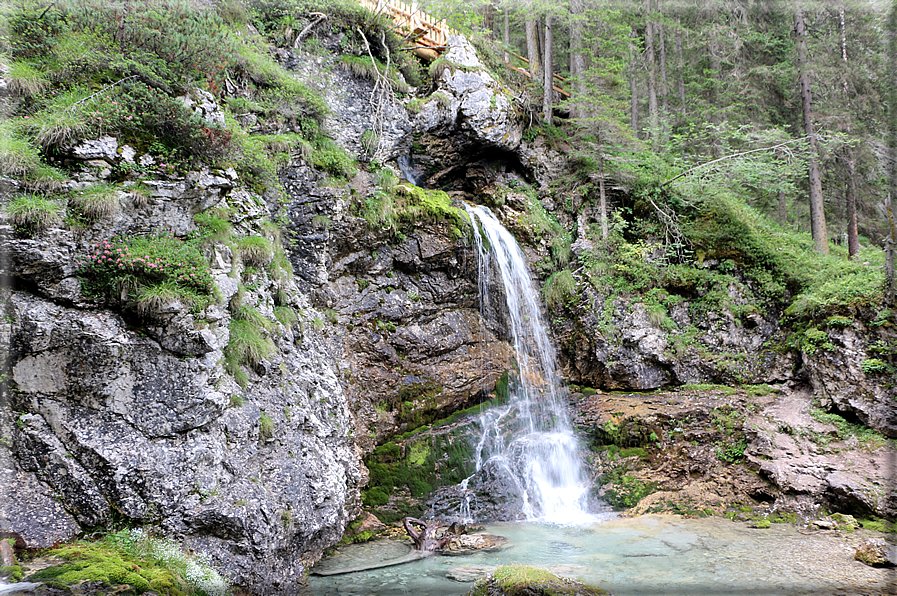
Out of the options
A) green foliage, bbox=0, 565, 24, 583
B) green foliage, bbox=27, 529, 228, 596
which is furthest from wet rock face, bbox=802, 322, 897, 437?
green foliage, bbox=0, 565, 24, 583

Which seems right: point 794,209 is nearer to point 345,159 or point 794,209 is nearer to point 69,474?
point 345,159

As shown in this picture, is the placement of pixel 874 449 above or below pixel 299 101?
below

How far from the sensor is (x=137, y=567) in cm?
399

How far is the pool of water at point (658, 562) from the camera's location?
529 cm

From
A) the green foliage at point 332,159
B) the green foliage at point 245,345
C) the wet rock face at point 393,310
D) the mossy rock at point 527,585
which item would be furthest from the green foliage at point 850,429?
the green foliage at point 332,159

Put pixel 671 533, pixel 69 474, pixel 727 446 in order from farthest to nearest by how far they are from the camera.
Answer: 1. pixel 727 446
2. pixel 671 533
3. pixel 69 474

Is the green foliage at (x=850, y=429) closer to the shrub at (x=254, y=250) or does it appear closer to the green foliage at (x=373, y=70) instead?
the shrub at (x=254, y=250)

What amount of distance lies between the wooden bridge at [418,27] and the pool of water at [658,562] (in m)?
12.9


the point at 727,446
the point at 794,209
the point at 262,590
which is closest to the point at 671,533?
the point at 727,446

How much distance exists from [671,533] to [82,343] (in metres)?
8.53

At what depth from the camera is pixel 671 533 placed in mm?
7340

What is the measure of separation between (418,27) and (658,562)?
14.3m

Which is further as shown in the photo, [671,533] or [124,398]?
[671,533]

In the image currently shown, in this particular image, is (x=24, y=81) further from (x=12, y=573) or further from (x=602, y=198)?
(x=602, y=198)
